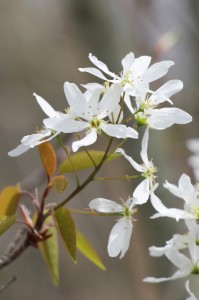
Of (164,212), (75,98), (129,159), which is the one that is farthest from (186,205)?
(75,98)

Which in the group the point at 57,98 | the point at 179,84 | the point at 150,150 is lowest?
the point at 57,98

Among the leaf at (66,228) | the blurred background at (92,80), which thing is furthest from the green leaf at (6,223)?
the blurred background at (92,80)

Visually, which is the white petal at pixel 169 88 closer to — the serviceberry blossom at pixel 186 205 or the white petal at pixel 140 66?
the white petal at pixel 140 66

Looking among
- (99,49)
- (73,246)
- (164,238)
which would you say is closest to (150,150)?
(164,238)

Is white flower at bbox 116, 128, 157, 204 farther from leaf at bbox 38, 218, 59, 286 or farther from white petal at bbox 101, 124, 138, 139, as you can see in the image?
leaf at bbox 38, 218, 59, 286

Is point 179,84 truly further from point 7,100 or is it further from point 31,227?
point 7,100

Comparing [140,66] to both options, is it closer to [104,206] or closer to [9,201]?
[104,206]

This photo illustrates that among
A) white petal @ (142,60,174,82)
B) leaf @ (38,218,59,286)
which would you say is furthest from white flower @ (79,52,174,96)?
leaf @ (38,218,59,286)
